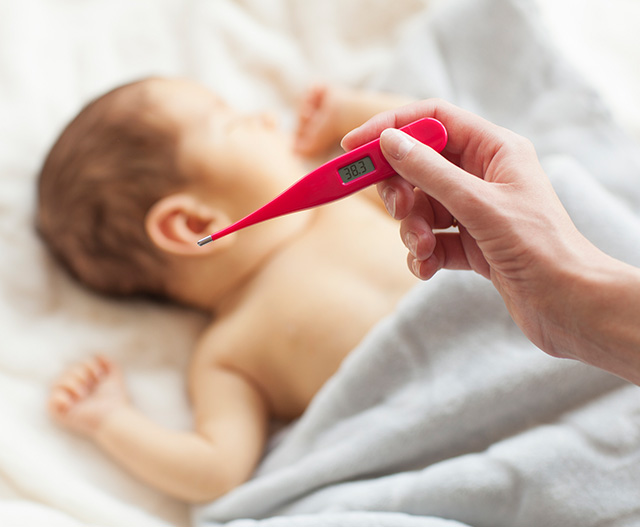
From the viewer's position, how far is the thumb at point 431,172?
584mm

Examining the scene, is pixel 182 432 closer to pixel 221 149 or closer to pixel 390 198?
pixel 221 149

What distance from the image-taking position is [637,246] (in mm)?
812

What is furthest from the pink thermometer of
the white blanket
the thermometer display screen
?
the white blanket

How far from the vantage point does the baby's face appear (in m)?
1.02

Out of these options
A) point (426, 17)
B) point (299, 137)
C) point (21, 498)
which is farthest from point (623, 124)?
point (21, 498)

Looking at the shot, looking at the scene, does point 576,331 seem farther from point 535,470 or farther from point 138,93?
point 138,93

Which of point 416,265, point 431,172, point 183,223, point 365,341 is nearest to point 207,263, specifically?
point 183,223

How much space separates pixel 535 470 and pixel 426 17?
915 millimetres

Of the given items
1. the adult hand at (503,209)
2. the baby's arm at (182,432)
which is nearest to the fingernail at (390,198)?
the adult hand at (503,209)

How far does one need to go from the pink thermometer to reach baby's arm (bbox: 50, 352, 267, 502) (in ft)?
1.53

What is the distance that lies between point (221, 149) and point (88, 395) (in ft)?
1.50

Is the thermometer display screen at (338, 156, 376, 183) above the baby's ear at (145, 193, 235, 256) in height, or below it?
above

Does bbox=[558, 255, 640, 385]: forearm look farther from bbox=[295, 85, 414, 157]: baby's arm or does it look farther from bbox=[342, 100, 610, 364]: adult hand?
bbox=[295, 85, 414, 157]: baby's arm

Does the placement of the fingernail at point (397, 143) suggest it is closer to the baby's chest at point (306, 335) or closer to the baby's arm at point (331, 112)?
the baby's chest at point (306, 335)
